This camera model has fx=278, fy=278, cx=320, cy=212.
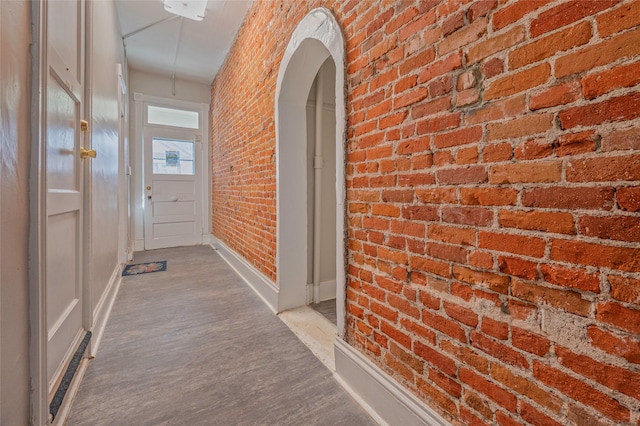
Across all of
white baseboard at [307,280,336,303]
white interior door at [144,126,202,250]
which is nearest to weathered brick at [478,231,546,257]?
white baseboard at [307,280,336,303]

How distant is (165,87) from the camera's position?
5.16 m

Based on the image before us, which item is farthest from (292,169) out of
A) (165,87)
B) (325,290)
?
(165,87)

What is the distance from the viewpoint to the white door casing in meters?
1.27

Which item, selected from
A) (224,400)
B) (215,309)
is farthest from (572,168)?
(215,309)

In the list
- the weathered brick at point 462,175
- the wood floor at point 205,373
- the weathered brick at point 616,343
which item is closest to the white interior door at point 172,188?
the wood floor at point 205,373

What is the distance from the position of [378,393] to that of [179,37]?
4.76 m

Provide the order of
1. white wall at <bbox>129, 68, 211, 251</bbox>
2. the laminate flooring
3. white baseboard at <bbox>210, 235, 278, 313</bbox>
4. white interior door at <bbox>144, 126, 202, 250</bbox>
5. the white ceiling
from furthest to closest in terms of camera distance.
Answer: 1. white interior door at <bbox>144, 126, 202, 250</bbox>
2. white wall at <bbox>129, 68, 211, 251</bbox>
3. the white ceiling
4. white baseboard at <bbox>210, 235, 278, 313</bbox>
5. the laminate flooring

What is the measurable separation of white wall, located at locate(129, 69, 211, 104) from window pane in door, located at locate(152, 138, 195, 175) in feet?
2.77

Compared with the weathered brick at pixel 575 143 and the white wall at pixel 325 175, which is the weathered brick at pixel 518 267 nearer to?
the weathered brick at pixel 575 143

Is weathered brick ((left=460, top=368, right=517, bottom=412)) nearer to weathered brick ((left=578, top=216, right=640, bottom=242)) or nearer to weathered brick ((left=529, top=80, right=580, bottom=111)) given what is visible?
weathered brick ((left=578, top=216, right=640, bottom=242))

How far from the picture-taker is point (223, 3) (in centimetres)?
318

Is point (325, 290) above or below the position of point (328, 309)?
above

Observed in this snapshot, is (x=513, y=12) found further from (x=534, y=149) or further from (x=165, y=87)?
(x=165, y=87)

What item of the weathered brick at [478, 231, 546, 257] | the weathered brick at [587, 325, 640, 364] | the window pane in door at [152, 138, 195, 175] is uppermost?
the window pane in door at [152, 138, 195, 175]
